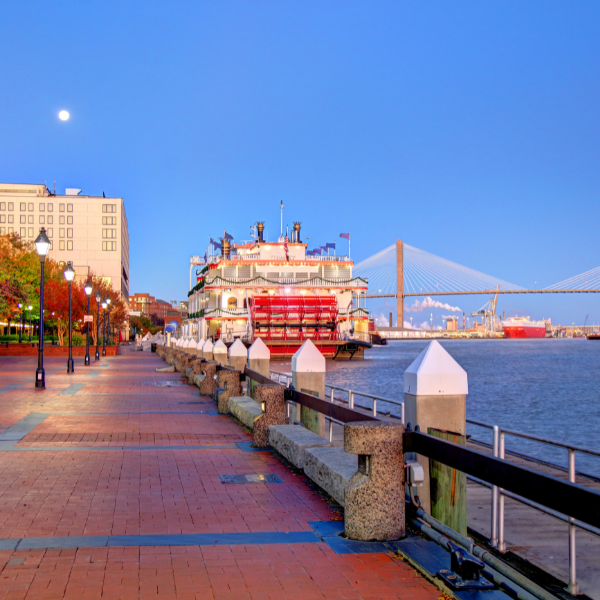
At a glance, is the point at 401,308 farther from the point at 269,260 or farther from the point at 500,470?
the point at 500,470

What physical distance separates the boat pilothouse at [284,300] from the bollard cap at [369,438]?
54.6 m

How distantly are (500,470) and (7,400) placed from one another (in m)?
14.9

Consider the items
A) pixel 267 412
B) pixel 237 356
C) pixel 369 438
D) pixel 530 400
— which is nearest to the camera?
pixel 369 438

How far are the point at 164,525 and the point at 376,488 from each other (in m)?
1.87

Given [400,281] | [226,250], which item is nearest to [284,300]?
[226,250]

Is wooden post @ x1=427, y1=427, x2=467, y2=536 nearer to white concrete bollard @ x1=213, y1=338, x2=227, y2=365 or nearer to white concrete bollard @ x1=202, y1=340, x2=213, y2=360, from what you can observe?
white concrete bollard @ x1=213, y1=338, x2=227, y2=365

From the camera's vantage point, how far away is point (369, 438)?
5535mm

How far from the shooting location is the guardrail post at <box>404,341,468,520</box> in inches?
236

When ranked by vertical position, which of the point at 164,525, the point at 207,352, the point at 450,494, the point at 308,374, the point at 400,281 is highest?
the point at 400,281

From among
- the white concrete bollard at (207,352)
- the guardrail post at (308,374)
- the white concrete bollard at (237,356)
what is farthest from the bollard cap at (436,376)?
the white concrete bollard at (207,352)

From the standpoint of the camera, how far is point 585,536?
8023 millimetres

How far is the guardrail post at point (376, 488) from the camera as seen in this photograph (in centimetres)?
554

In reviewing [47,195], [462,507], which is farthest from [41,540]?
[47,195]

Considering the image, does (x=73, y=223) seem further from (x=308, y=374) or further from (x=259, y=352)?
(x=308, y=374)
